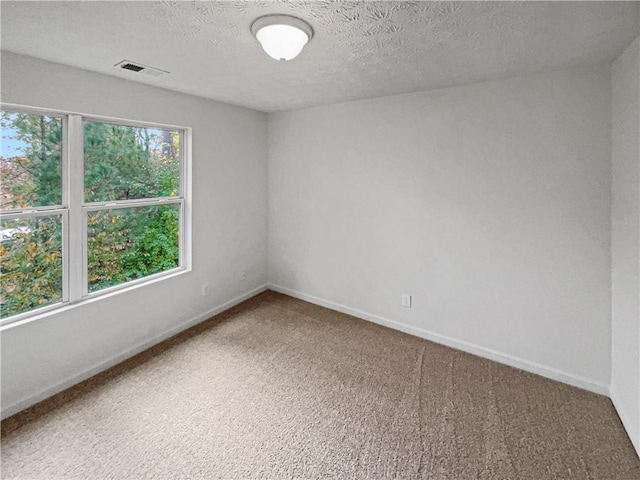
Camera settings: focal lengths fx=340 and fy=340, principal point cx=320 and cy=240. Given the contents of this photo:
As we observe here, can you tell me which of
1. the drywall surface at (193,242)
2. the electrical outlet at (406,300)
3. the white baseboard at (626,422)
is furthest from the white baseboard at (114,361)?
the white baseboard at (626,422)

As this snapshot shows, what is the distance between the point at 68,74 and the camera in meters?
2.41

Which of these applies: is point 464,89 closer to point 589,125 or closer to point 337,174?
point 589,125

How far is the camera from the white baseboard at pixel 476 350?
8.27 ft

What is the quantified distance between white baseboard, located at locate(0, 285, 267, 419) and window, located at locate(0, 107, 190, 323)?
552 millimetres

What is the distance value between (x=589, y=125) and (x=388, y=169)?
1.57 metres

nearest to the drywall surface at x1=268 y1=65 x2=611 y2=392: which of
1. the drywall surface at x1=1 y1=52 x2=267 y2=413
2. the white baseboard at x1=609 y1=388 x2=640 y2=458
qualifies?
the white baseboard at x1=609 y1=388 x2=640 y2=458

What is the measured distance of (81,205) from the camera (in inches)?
102

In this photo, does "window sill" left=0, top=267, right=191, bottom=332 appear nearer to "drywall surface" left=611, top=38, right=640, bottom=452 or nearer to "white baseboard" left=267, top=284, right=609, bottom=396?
"white baseboard" left=267, top=284, right=609, bottom=396

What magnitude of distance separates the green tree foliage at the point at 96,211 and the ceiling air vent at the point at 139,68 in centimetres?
56

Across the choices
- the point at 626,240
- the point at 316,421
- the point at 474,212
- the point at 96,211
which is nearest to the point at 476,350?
the point at 474,212

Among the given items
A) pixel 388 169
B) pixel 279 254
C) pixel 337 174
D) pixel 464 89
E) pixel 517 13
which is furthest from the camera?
pixel 279 254

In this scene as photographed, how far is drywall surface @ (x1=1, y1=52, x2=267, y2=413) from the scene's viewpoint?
2.27m

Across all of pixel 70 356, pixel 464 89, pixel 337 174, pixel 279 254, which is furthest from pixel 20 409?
pixel 464 89

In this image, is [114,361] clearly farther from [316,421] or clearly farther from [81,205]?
[316,421]
